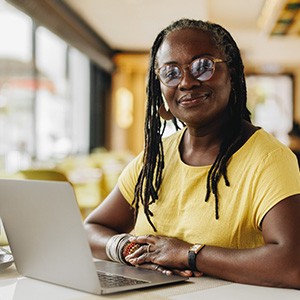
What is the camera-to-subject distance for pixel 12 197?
1590 mm

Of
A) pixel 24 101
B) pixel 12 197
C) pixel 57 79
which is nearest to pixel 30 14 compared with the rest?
pixel 24 101

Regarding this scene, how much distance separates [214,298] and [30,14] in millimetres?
5513

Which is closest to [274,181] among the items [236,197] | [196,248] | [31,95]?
[236,197]

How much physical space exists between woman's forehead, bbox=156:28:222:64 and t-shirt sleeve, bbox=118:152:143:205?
38 cm

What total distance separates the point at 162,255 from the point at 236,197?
242 mm

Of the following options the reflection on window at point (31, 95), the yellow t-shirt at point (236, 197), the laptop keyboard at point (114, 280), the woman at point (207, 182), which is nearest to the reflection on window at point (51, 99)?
the reflection on window at point (31, 95)

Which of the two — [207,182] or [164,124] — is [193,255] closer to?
[207,182]

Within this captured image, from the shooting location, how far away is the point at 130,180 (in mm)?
2102

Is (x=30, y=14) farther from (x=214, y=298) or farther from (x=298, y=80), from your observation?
(x=298, y=80)

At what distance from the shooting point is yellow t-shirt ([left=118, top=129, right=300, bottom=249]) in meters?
1.70

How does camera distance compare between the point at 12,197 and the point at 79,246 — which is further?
the point at 12,197

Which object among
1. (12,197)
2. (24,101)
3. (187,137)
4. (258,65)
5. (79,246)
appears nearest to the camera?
(79,246)

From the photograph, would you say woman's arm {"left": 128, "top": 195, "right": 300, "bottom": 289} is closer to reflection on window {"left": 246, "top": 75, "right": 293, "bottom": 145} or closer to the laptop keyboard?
the laptop keyboard

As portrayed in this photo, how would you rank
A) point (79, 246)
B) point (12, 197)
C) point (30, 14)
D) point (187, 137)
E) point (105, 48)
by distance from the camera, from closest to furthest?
point (79, 246)
point (12, 197)
point (187, 137)
point (30, 14)
point (105, 48)
